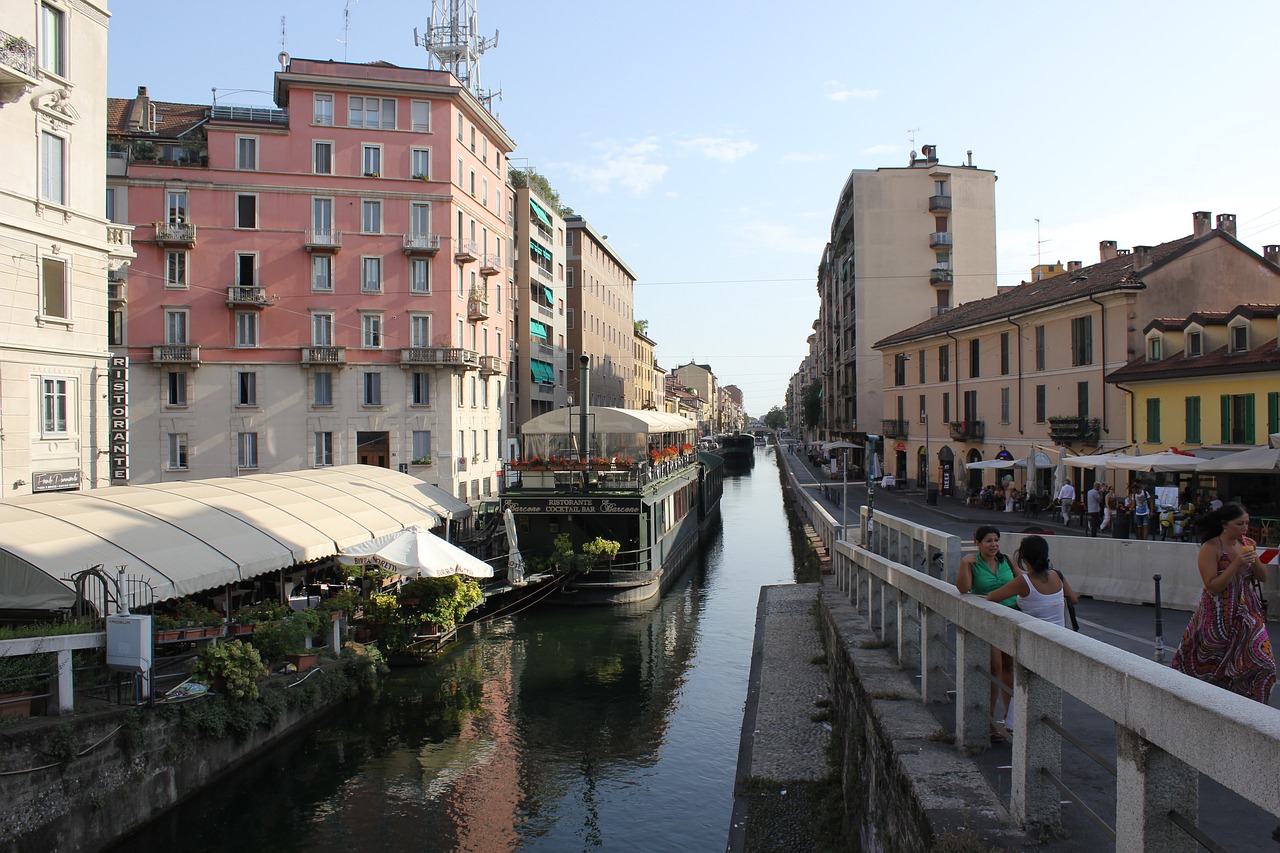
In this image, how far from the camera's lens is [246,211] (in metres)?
39.5

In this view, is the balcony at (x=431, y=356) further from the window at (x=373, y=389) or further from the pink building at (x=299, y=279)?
the window at (x=373, y=389)

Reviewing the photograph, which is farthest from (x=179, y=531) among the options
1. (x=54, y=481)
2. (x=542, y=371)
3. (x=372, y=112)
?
(x=542, y=371)

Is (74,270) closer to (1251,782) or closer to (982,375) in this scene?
(1251,782)

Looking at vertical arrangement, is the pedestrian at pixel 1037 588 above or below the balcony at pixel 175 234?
below

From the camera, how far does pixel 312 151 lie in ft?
131

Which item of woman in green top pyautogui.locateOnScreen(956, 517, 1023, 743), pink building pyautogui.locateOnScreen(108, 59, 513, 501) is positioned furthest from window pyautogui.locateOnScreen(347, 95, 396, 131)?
woman in green top pyautogui.locateOnScreen(956, 517, 1023, 743)

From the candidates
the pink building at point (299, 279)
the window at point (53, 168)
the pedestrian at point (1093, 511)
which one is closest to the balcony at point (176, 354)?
the pink building at point (299, 279)

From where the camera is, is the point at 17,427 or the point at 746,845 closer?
the point at 746,845

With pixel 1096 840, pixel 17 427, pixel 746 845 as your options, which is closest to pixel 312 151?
pixel 17 427

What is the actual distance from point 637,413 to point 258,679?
1913cm

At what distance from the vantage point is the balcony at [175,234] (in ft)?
→ 124

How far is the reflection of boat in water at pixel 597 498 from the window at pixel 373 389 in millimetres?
14094

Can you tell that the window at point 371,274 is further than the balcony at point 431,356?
Yes

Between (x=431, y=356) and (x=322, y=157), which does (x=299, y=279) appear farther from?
(x=431, y=356)
